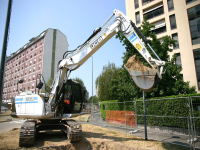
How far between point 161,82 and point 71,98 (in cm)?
703

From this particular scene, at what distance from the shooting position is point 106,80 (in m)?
25.7

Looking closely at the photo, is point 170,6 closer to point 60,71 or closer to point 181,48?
point 181,48

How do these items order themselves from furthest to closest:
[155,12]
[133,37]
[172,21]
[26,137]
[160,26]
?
[155,12] → [160,26] → [172,21] → [133,37] → [26,137]

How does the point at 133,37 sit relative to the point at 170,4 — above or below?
below

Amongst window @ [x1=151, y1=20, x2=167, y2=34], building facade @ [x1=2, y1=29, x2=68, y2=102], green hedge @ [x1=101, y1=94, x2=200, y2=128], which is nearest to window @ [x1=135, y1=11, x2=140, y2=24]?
window @ [x1=151, y1=20, x2=167, y2=34]

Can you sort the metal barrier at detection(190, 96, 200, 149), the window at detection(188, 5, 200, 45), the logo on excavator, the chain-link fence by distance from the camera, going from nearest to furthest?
the metal barrier at detection(190, 96, 200, 149), the chain-link fence, the logo on excavator, the window at detection(188, 5, 200, 45)

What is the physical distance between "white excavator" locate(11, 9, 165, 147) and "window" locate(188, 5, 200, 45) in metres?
16.5

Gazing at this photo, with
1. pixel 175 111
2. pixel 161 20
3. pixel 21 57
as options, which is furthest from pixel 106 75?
pixel 21 57

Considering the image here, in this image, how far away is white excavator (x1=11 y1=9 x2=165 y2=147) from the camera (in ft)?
20.8

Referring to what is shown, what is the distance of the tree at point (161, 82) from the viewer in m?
11.0

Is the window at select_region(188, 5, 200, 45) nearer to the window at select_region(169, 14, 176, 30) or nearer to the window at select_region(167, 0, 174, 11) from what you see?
the window at select_region(169, 14, 176, 30)

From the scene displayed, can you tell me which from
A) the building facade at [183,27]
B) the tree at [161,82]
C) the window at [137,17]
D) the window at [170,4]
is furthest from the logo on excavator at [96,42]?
the window at [137,17]

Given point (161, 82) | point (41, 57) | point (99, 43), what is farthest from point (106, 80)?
point (41, 57)

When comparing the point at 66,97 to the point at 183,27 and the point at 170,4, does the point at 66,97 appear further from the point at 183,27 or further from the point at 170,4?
the point at 170,4
